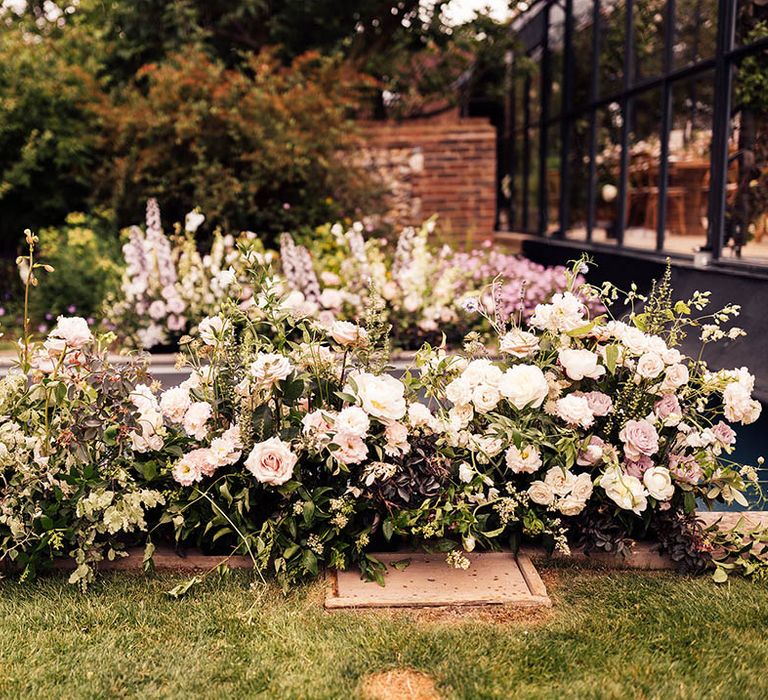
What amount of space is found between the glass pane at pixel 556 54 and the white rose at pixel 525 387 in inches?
341

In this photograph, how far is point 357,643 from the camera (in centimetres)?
276

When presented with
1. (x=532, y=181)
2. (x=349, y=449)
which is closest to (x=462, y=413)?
(x=349, y=449)

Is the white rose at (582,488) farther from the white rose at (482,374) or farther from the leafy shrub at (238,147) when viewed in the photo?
the leafy shrub at (238,147)

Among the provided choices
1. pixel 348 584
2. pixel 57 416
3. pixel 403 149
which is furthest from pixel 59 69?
pixel 348 584

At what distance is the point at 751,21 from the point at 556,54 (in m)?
5.38

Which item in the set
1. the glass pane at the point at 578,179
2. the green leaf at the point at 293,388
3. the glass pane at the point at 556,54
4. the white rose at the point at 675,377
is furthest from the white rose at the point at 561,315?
the glass pane at the point at 556,54

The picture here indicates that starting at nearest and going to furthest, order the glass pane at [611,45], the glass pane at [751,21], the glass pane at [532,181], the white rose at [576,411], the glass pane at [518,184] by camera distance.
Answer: the white rose at [576,411], the glass pane at [751,21], the glass pane at [611,45], the glass pane at [532,181], the glass pane at [518,184]

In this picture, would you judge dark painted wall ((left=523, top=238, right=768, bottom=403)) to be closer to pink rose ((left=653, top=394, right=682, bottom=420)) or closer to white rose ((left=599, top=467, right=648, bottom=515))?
pink rose ((left=653, top=394, right=682, bottom=420))

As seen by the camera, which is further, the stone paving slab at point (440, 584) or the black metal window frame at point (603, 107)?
the black metal window frame at point (603, 107)

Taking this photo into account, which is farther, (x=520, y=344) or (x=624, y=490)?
(x=520, y=344)

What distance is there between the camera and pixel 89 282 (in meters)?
8.98

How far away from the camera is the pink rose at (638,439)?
312cm

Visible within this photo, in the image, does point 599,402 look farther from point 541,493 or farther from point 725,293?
point 725,293

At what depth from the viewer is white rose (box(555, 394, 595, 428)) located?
3.11m
